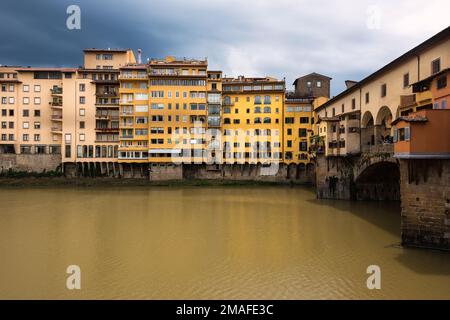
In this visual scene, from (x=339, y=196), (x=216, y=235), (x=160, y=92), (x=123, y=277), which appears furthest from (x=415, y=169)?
(x=160, y=92)

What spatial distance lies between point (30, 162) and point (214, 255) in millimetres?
60656

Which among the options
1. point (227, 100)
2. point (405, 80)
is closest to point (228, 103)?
point (227, 100)

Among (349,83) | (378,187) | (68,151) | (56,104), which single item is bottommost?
(378,187)

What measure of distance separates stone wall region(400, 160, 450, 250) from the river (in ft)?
2.77

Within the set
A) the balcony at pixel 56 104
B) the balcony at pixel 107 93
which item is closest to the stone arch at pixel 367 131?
the balcony at pixel 107 93

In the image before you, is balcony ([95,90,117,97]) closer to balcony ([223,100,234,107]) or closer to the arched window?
the arched window

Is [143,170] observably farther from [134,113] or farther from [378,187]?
[378,187]

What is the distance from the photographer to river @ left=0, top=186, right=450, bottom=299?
13805 millimetres

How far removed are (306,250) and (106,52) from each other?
63.9 meters

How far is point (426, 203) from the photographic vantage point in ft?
59.3

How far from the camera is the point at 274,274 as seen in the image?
1551 cm

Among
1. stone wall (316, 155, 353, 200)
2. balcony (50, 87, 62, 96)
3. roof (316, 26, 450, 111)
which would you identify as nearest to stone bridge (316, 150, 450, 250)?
roof (316, 26, 450, 111)

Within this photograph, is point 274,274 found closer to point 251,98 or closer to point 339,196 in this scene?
point 339,196
